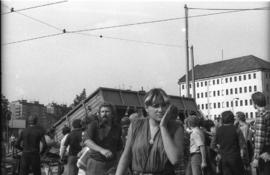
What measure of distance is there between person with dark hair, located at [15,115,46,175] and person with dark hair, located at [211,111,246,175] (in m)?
3.82

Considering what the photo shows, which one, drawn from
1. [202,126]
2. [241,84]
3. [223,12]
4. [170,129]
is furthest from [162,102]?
[241,84]

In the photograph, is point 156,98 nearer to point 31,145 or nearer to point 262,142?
point 262,142

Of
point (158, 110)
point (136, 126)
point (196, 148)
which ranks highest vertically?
point (158, 110)

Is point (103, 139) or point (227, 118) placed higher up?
point (227, 118)

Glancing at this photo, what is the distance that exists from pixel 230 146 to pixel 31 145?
4155 millimetres

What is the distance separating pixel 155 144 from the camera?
3.37 meters

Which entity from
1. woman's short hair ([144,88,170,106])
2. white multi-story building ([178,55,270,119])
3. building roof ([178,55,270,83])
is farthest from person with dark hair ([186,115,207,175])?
building roof ([178,55,270,83])

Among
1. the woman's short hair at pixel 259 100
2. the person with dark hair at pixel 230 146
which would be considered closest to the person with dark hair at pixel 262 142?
the woman's short hair at pixel 259 100

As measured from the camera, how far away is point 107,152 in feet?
18.9

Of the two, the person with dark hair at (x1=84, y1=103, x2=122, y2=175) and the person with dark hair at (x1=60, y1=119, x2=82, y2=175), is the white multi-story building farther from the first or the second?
the person with dark hair at (x1=84, y1=103, x2=122, y2=175)

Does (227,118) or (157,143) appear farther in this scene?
(227,118)

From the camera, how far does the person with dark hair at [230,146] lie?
26.9ft

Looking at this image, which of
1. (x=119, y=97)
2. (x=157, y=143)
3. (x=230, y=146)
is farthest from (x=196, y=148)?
(x=119, y=97)

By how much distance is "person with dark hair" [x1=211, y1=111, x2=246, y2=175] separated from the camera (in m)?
8.19
